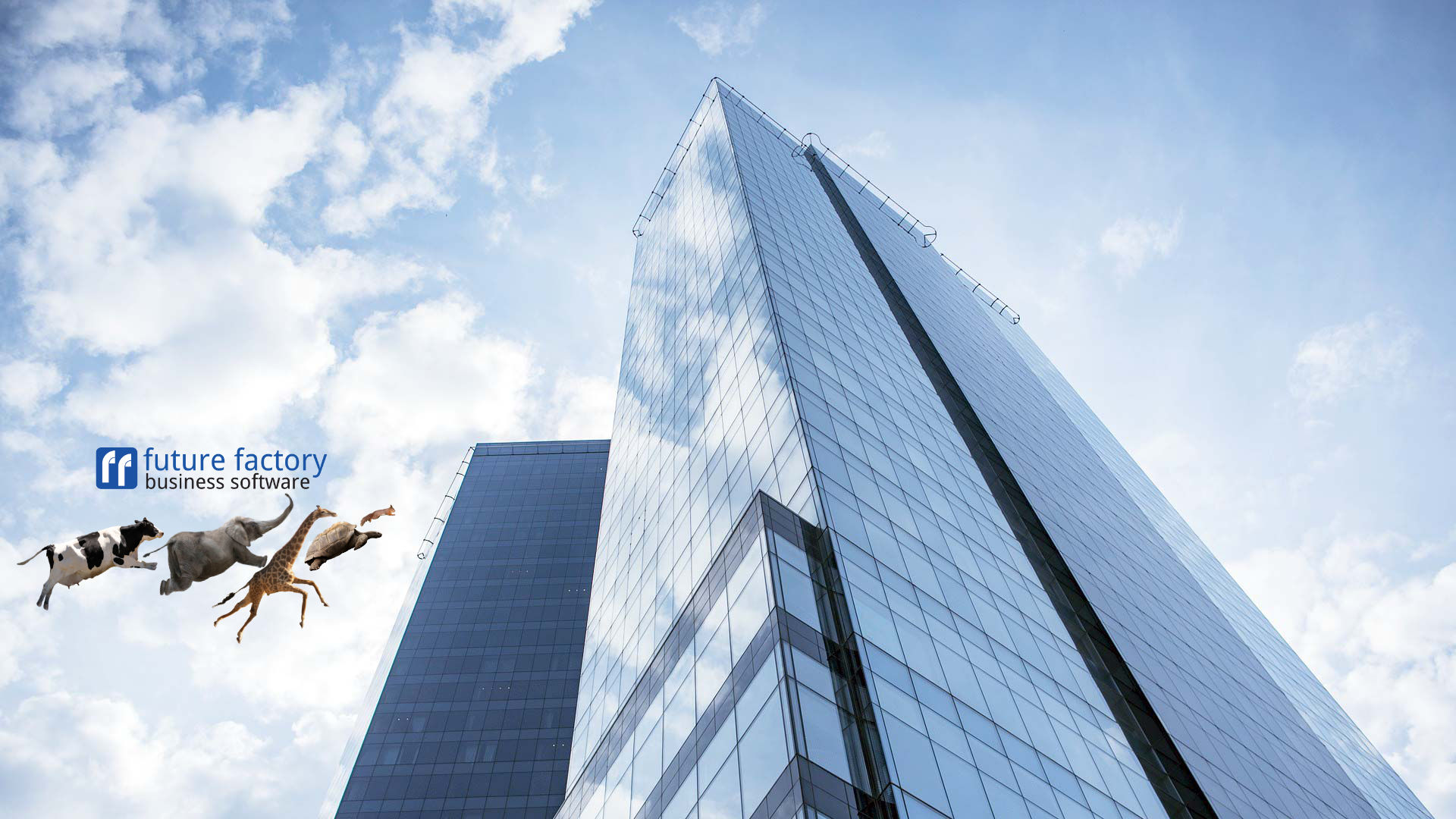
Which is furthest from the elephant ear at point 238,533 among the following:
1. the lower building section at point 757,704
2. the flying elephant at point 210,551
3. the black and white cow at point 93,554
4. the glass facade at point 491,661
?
the glass facade at point 491,661

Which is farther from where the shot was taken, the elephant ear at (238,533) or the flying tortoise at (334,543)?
the flying tortoise at (334,543)

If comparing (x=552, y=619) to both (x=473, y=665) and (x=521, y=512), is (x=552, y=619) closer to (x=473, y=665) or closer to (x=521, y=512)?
(x=473, y=665)

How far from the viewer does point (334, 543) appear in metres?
13.7

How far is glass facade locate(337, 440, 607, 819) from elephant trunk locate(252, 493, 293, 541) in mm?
76777

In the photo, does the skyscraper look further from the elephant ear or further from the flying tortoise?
the elephant ear

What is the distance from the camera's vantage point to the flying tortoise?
13633 millimetres

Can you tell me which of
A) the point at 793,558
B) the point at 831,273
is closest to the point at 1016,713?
the point at 793,558

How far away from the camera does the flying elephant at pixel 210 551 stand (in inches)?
462

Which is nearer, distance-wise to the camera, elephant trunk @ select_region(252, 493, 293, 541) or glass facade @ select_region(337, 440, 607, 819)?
elephant trunk @ select_region(252, 493, 293, 541)

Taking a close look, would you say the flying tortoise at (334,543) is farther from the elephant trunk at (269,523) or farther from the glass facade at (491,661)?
the glass facade at (491,661)

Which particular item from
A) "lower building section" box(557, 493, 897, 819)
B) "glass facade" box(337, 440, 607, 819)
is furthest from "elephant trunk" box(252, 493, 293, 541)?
"glass facade" box(337, 440, 607, 819)

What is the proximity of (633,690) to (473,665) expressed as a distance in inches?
2521

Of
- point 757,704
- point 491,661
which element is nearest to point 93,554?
point 757,704

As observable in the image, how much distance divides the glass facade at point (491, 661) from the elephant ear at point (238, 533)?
253ft
